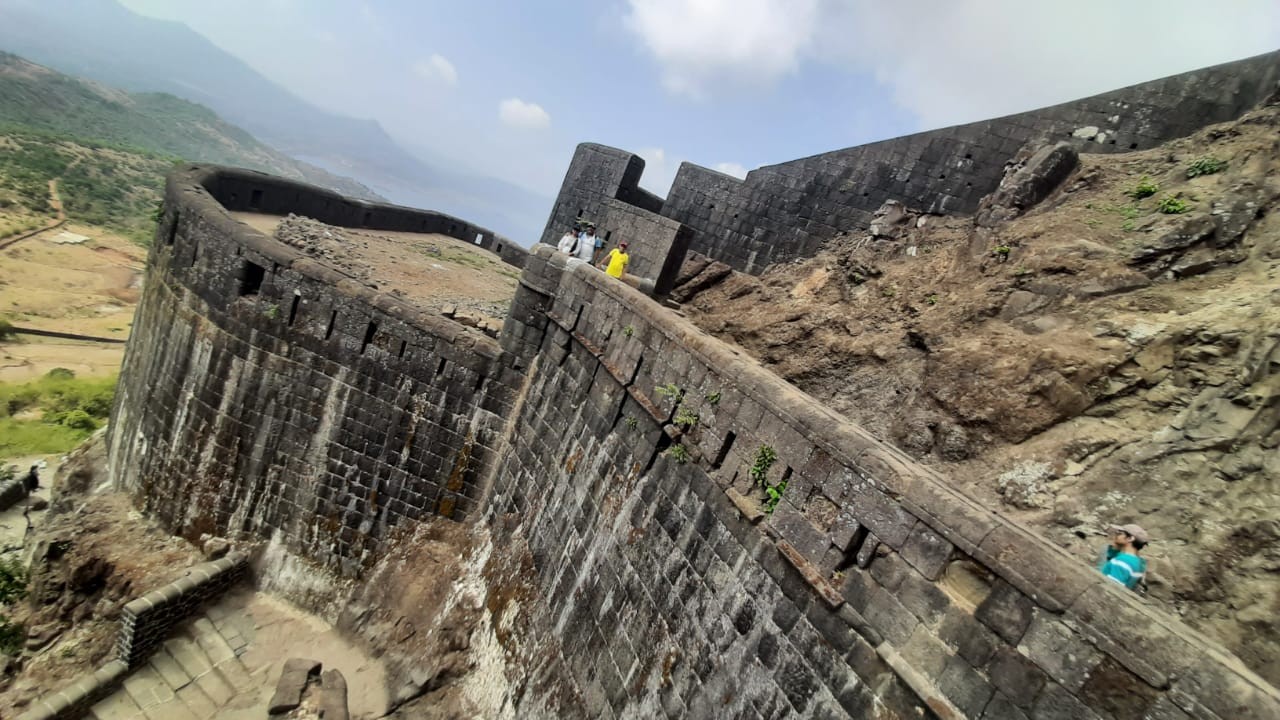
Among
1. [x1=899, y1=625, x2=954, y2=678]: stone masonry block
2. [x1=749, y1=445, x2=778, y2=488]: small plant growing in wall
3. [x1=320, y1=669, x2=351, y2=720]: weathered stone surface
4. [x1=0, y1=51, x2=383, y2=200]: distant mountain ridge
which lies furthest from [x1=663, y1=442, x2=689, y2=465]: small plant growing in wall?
[x1=0, y1=51, x2=383, y2=200]: distant mountain ridge

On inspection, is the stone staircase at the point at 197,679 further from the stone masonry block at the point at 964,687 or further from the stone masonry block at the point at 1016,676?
the stone masonry block at the point at 1016,676

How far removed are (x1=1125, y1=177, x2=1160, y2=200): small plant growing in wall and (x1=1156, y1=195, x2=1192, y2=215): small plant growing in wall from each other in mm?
429

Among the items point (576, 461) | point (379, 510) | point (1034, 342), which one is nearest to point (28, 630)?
point (379, 510)

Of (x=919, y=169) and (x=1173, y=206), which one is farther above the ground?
(x=919, y=169)

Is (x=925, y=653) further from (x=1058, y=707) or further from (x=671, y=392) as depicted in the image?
(x=671, y=392)

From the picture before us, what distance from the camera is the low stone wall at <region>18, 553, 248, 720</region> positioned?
293 inches

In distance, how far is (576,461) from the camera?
24.5 ft

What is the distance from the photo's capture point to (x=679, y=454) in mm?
5895

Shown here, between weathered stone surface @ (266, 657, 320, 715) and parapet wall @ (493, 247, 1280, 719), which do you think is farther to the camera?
weathered stone surface @ (266, 657, 320, 715)

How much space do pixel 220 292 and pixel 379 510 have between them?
4.01 metres

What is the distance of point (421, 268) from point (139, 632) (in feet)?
30.0

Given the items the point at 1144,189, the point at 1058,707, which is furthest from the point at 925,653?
the point at 1144,189

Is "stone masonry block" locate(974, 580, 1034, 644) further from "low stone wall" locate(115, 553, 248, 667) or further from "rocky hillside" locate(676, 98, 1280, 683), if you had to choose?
"low stone wall" locate(115, 553, 248, 667)

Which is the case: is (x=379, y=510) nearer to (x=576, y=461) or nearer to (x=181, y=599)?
(x=181, y=599)
